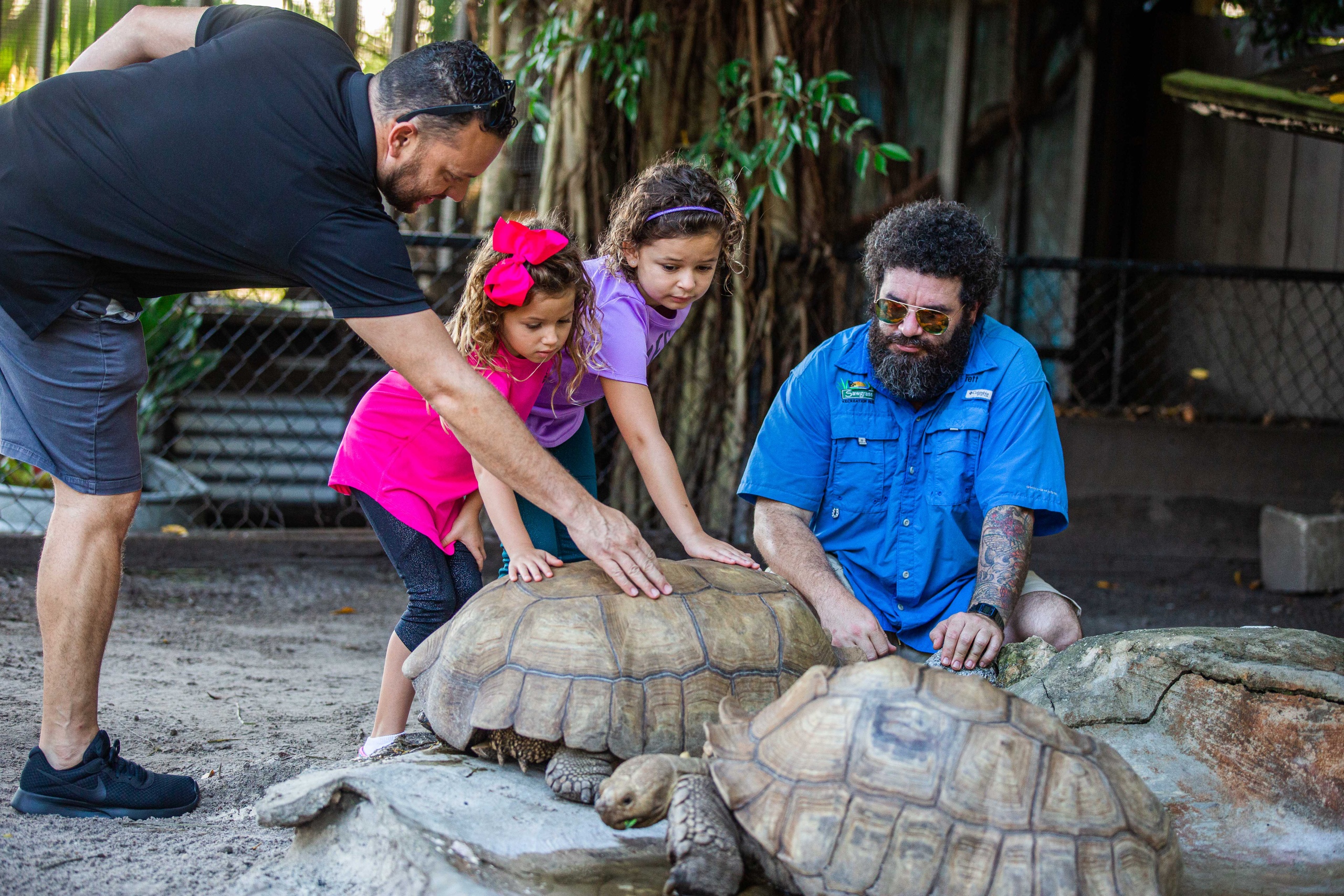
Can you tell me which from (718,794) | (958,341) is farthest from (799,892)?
(958,341)

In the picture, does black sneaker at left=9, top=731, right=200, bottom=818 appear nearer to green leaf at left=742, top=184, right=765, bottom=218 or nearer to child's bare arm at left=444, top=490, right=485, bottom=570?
child's bare arm at left=444, top=490, right=485, bottom=570

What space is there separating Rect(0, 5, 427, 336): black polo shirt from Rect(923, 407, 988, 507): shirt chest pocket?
5.28 ft

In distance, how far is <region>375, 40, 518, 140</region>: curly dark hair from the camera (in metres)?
2.48

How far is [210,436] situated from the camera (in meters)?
6.75

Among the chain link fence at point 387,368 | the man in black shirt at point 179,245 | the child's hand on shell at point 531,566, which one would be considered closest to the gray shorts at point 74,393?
the man in black shirt at point 179,245

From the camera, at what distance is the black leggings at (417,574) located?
3016 mm

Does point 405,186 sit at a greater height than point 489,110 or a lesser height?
lesser

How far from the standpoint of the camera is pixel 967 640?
2791 millimetres

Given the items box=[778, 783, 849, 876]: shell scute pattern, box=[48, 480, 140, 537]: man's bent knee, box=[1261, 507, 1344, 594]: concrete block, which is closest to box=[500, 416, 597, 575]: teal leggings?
box=[48, 480, 140, 537]: man's bent knee

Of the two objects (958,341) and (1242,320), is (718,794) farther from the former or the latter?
(1242,320)

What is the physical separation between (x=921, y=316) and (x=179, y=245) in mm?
1937

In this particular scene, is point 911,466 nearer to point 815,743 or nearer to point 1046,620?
point 1046,620

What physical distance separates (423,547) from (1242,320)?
6.43 m

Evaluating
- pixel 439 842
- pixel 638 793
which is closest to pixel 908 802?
pixel 638 793
